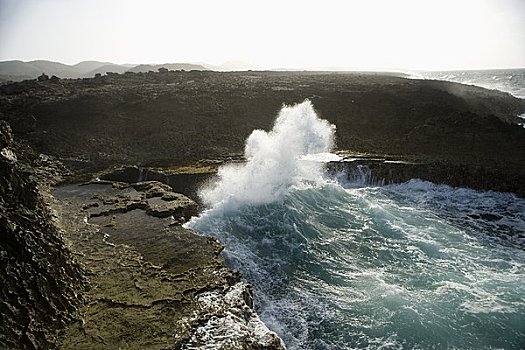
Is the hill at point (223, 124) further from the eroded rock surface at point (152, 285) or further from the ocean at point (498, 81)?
the ocean at point (498, 81)

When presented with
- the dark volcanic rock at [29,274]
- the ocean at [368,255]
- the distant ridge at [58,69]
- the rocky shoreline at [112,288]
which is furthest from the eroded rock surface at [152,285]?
the distant ridge at [58,69]

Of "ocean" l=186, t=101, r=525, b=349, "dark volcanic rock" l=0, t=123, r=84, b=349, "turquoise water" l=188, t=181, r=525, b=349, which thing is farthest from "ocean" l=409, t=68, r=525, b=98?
"dark volcanic rock" l=0, t=123, r=84, b=349

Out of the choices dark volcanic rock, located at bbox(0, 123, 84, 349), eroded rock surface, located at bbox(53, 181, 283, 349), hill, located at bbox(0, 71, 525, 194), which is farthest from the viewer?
hill, located at bbox(0, 71, 525, 194)

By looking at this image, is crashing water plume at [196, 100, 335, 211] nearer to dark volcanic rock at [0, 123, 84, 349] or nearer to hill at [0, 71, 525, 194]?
hill at [0, 71, 525, 194]

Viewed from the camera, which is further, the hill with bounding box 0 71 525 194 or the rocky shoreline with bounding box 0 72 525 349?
the hill with bounding box 0 71 525 194

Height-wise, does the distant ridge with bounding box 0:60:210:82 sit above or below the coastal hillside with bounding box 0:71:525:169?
above

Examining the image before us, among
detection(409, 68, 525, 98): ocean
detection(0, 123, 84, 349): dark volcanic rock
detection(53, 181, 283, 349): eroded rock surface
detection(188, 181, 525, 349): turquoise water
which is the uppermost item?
detection(409, 68, 525, 98): ocean

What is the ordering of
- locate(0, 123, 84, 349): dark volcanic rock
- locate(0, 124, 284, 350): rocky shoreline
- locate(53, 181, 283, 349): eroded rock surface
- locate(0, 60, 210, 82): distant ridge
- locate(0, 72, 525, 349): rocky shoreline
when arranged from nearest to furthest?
locate(0, 123, 84, 349): dark volcanic rock → locate(0, 124, 284, 350): rocky shoreline → locate(53, 181, 283, 349): eroded rock surface → locate(0, 72, 525, 349): rocky shoreline → locate(0, 60, 210, 82): distant ridge
